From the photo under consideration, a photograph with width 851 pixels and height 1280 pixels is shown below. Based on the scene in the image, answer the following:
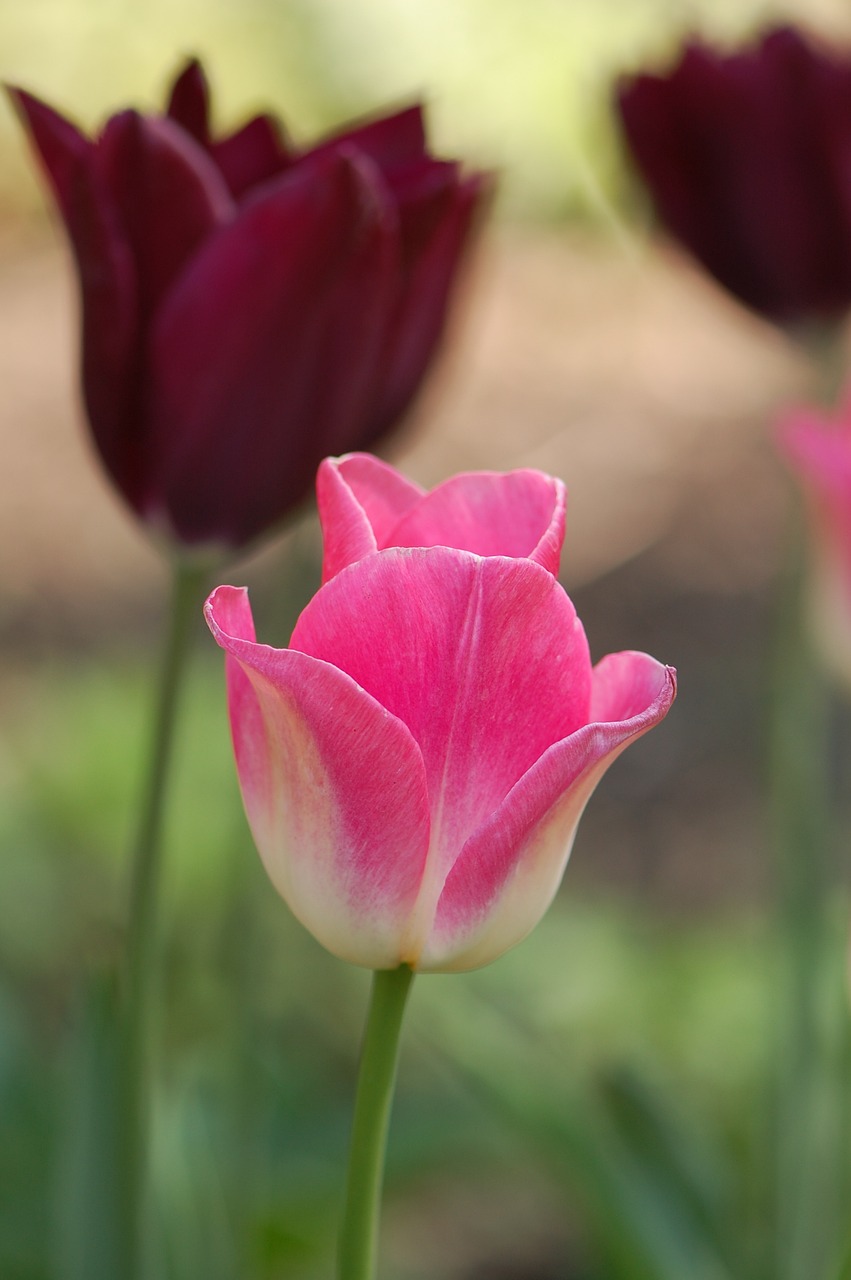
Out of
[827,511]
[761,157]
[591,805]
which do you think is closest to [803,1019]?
[827,511]

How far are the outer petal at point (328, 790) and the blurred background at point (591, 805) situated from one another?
22 cm

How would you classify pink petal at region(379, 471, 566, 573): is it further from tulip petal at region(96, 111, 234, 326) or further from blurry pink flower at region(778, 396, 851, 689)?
blurry pink flower at region(778, 396, 851, 689)

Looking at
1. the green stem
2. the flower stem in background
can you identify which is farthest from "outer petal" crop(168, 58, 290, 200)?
the flower stem in background

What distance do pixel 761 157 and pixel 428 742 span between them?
1.81ft

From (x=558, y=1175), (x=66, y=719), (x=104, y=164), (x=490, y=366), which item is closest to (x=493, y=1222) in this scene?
(x=558, y=1175)

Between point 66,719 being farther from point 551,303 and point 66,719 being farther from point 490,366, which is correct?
point 551,303

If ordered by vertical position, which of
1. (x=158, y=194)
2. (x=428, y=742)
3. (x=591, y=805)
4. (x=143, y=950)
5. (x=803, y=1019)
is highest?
(x=158, y=194)

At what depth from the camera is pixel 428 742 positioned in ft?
0.93

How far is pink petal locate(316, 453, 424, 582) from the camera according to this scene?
28cm

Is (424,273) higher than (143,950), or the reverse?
(424,273)

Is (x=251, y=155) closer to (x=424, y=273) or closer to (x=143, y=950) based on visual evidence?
(x=424, y=273)

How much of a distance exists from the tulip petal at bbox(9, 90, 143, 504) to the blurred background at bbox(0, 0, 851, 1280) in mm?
48

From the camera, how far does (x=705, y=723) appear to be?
215cm

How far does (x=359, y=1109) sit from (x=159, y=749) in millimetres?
171
